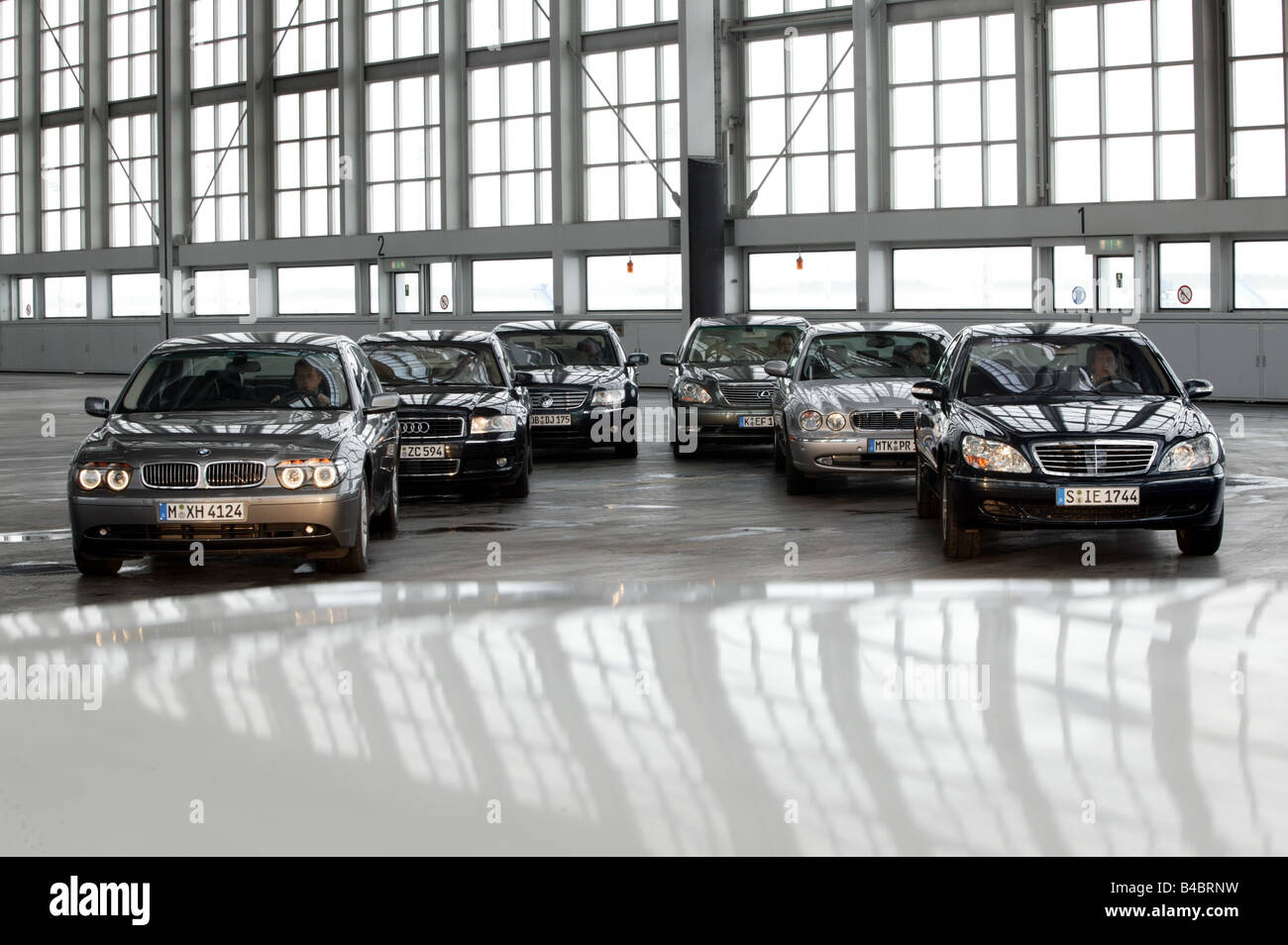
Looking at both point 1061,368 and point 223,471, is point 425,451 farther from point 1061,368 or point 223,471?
point 1061,368

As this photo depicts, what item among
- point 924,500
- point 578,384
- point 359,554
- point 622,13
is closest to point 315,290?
point 622,13

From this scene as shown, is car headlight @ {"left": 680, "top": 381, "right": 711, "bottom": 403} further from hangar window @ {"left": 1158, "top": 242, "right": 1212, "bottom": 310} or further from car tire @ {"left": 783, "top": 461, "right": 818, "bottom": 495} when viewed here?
hangar window @ {"left": 1158, "top": 242, "right": 1212, "bottom": 310}

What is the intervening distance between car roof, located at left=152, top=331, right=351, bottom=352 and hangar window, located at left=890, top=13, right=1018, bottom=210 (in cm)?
2319

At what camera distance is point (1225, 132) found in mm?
29812

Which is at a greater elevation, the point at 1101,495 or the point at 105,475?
the point at 105,475

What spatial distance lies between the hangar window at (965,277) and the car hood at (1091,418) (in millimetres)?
21417

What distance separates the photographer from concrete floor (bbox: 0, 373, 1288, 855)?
16.5 feet

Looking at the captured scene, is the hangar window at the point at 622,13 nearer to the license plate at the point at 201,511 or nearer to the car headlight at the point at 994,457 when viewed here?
the car headlight at the point at 994,457

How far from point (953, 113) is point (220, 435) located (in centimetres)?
2563

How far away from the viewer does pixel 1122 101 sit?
31.1 meters

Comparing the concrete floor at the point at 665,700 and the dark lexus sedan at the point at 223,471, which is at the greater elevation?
the dark lexus sedan at the point at 223,471

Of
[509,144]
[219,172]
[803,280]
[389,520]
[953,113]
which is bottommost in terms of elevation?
[389,520]

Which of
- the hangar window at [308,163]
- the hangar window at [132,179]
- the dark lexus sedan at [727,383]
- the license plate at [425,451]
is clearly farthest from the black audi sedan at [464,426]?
the hangar window at [132,179]

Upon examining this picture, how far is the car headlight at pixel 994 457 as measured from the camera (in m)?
10.5
